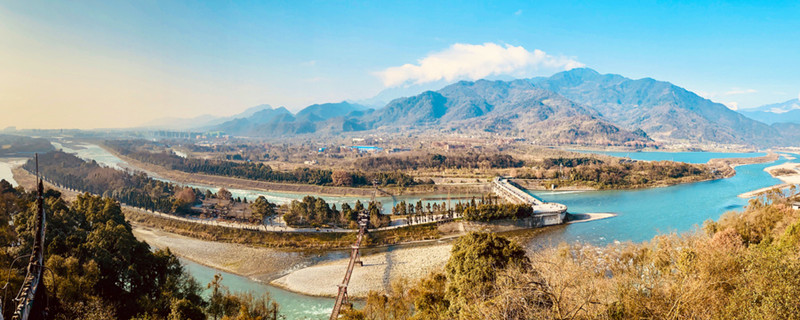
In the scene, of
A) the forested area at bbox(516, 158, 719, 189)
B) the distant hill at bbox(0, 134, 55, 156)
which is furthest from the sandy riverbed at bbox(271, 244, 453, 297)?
the distant hill at bbox(0, 134, 55, 156)

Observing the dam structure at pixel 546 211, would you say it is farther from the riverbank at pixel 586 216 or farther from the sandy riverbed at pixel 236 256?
the sandy riverbed at pixel 236 256

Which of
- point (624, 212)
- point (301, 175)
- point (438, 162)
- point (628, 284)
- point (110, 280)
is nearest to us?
point (628, 284)

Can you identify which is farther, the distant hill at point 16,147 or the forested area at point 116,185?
the distant hill at point 16,147

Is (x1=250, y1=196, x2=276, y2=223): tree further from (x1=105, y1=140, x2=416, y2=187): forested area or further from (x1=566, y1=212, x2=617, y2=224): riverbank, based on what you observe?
(x1=566, y1=212, x2=617, y2=224): riverbank

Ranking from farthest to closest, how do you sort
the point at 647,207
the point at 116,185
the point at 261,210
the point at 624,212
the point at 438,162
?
1. the point at 438,162
2. the point at 116,185
3. the point at 647,207
4. the point at 624,212
5. the point at 261,210

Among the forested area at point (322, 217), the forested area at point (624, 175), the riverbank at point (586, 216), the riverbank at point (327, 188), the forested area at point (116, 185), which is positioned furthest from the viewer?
the forested area at point (624, 175)

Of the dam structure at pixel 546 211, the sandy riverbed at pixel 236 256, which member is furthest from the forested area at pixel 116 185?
the dam structure at pixel 546 211

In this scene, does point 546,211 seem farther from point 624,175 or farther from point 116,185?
point 116,185

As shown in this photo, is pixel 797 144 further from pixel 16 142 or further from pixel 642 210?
pixel 16 142

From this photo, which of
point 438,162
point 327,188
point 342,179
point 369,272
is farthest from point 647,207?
point 327,188
